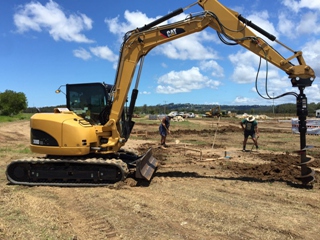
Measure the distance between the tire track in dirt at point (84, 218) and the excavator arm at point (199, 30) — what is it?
6.07ft

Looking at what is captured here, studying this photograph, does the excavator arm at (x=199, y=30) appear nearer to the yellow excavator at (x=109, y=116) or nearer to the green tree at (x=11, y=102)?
the yellow excavator at (x=109, y=116)

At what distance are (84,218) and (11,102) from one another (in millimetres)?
72831

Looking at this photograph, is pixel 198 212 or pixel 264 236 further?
pixel 198 212

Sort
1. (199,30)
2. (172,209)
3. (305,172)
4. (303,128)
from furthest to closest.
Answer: (199,30) < (305,172) < (303,128) < (172,209)

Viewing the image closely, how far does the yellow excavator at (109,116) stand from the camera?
309 inches

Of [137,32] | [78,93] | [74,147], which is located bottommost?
[74,147]

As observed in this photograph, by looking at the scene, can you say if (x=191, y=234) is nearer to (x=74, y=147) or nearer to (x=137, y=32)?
(x=74, y=147)

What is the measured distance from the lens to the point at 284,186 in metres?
7.84

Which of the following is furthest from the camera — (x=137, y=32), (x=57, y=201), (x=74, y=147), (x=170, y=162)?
(x=170, y=162)

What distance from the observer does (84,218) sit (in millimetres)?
5652

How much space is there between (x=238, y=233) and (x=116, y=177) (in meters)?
3.90

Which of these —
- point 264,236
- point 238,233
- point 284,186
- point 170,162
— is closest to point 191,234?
point 238,233

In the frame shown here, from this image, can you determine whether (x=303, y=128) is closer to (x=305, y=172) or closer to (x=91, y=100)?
(x=305, y=172)

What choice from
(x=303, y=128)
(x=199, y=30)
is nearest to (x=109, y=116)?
(x=199, y=30)
